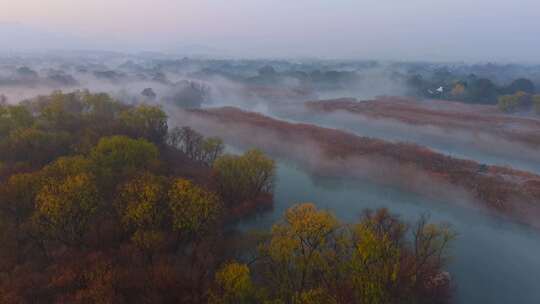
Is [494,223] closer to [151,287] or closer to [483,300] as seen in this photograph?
[483,300]

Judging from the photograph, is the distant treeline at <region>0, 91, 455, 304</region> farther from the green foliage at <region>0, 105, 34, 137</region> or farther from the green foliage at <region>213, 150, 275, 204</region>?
the green foliage at <region>0, 105, 34, 137</region>

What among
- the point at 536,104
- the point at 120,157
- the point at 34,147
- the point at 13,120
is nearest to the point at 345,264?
the point at 120,157

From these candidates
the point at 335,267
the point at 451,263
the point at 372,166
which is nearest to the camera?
the point at 335,267

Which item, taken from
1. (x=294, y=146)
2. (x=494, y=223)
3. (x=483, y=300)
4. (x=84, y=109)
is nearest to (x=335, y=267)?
(x=483, y=300)

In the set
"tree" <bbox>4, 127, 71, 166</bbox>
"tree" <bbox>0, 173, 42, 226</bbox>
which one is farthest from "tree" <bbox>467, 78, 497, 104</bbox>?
"tree" <bbox>0, 173, 42, 226</bbox>

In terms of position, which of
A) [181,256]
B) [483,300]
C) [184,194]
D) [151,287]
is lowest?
[483,300]

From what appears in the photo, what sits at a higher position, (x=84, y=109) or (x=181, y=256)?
(x=84, y=109)
